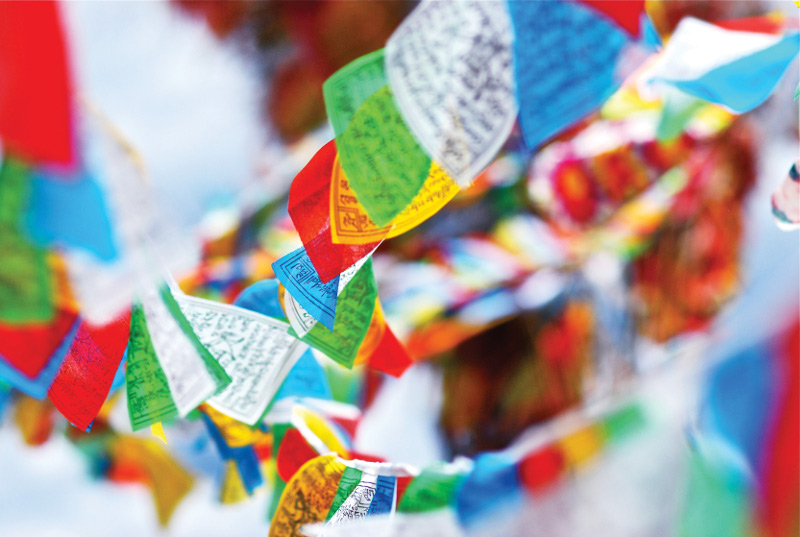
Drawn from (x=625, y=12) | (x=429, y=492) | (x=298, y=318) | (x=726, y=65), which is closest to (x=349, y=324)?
(x=298, y=318)

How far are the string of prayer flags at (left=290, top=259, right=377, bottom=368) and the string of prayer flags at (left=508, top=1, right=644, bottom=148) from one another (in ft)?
1.01

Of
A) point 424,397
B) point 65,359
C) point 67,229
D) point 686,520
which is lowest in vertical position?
point 424,397

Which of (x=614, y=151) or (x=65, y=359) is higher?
(x=65, y=359)

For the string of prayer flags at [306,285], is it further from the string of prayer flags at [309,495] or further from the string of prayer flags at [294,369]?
the string of prayer flags at [309,495]

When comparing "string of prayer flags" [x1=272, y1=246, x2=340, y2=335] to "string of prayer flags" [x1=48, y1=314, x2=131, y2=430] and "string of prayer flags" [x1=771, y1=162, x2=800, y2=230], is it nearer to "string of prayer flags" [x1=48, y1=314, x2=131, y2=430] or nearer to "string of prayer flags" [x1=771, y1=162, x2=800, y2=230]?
"string of prayer flags" [x1=48, y1=314, x2=131, y2=430]

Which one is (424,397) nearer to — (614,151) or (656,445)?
(614,151)

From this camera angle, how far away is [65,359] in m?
0.80

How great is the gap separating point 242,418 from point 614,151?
171 centimetres

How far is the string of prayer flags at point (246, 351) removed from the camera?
34.1 inches

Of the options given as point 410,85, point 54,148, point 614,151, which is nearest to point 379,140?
point 410,85

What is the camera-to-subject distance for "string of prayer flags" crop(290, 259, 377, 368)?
84 cm

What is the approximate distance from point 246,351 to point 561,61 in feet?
2.02

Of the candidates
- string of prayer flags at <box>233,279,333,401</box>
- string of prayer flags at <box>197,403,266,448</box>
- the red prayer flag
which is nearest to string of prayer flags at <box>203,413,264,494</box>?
string of prayer flags at <box>197,403,266,448</box>

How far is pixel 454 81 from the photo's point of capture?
0.80 meters
